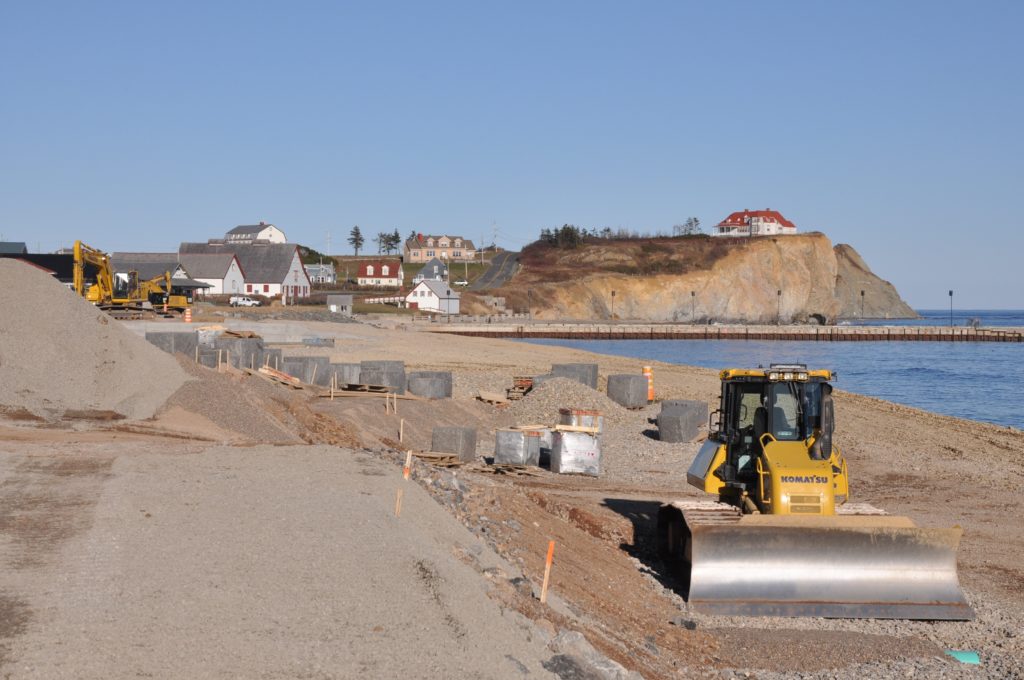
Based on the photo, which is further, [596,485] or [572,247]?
[572,247]

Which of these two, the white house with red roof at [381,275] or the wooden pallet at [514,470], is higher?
the white house with red roof at [381,275]

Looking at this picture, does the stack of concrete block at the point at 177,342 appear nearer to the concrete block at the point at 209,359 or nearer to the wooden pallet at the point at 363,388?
the concrete block at the point at 209,359

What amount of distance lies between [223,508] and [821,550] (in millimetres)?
6495

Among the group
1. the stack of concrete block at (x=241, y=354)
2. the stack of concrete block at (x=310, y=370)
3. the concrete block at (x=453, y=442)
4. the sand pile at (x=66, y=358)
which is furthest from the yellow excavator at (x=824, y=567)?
the stack of concrete block at (x=241, y=354)

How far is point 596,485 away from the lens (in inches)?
755

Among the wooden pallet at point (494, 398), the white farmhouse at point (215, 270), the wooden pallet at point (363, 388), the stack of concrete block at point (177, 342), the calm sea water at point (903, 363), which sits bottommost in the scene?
the calm sea water at point (903, 363)

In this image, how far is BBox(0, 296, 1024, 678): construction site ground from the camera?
7.33 meters

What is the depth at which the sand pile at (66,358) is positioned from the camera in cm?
1895

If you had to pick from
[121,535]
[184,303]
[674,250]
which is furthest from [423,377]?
[674,250]

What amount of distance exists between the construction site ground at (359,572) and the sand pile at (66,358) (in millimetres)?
609

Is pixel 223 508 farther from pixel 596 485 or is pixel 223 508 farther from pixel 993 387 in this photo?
pixel 993 387

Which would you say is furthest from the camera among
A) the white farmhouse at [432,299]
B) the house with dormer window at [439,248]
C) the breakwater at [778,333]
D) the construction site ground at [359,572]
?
the house with dormer window at [439,248]

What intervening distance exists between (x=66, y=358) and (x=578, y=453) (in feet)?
33.2

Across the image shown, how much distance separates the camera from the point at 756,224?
184m
